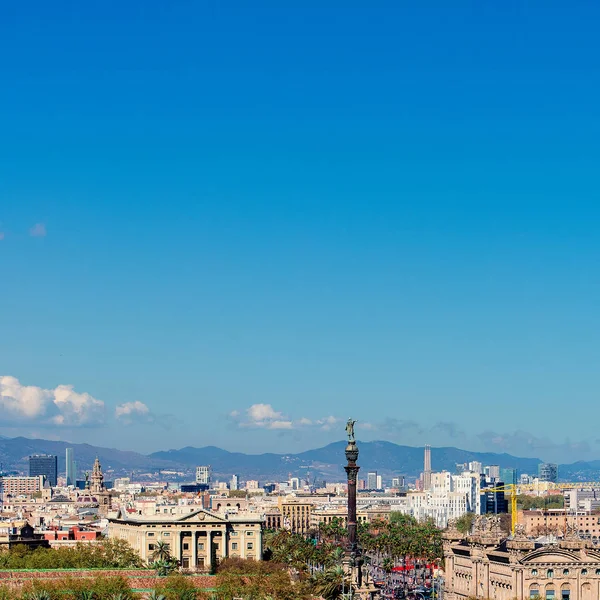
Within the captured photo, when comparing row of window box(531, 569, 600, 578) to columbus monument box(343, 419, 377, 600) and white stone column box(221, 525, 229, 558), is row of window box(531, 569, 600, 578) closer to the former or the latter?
columbus monument box(343, 419, 377, 600)

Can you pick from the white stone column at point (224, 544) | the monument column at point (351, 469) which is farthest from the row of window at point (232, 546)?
the monument column at point (351, 469)

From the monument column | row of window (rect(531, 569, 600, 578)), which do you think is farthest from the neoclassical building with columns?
the monument column

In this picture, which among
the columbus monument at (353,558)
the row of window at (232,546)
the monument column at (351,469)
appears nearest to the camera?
the columbus monument at (353,558)

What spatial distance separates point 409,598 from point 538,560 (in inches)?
1196

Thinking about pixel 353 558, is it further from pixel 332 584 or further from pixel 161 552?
pixel 161 552

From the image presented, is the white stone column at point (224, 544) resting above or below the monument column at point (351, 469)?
below

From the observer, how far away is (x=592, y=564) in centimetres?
10431

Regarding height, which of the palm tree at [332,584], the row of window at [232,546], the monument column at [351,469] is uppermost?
the monument column at [351,469]

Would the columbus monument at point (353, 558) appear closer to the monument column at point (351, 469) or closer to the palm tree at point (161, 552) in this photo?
the monument column at point (351, 469)

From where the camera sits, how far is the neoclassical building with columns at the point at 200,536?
5349 inches

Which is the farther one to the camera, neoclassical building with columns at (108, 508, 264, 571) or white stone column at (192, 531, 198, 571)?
neoclassical building with columns at (108, 508, 264, 571)

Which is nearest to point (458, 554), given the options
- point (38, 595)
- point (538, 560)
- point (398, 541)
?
point (538, 560)

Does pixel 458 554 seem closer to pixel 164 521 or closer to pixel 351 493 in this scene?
pixel 351 493

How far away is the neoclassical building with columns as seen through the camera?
135875 mm
